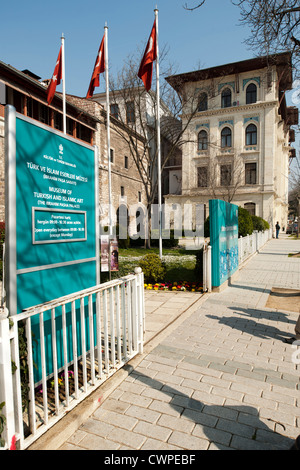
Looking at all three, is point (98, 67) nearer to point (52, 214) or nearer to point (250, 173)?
point (52, 214)

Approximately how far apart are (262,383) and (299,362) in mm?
851

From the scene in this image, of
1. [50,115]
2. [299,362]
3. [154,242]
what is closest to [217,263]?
[299,362]

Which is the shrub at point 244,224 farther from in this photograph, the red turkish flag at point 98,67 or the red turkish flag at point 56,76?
the red turkish flag at point 56,76

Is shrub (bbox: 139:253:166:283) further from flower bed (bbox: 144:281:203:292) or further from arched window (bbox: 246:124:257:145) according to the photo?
arched window (bbox: 246:124:257:145)

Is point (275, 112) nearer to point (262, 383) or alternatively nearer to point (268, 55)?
point (268, 55)

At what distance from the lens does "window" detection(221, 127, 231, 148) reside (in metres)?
36.5

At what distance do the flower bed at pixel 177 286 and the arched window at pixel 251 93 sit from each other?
32611mm

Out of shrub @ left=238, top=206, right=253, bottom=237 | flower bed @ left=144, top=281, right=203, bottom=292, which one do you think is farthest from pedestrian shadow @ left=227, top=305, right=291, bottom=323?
shrub @ left=238, top=206, right=253, bottom=237

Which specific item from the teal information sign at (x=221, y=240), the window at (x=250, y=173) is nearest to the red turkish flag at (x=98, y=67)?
the teal information sign at (x=221, y=240)

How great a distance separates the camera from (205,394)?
3.23m

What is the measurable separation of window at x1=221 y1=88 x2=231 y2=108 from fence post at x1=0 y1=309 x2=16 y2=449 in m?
38.6

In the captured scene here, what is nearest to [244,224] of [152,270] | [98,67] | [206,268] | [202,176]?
[152,270]
